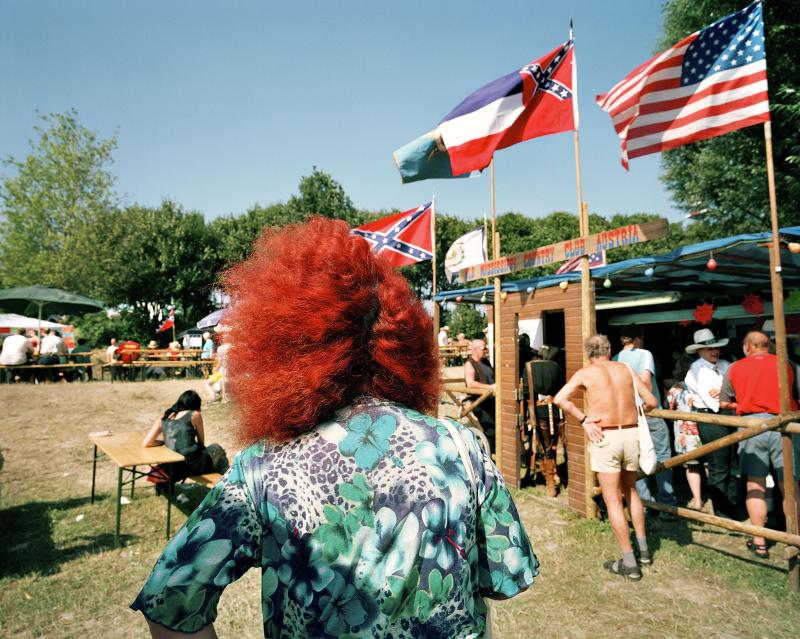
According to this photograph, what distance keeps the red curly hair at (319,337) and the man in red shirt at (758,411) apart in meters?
4.53

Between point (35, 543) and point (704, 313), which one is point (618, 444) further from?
point (704, 313)

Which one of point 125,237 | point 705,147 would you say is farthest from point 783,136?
point 125,237

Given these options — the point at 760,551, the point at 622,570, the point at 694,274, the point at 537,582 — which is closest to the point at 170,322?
the point at 694,274

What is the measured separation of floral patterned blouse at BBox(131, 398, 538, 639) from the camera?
112cm

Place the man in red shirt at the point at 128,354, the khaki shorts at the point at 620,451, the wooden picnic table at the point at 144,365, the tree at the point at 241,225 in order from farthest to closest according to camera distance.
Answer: the tree at the point at 241,225, the man in red shirt at the point at 128,354, the wooden picnic table at the point at 144,365, the khaki shorts at the point at 620,451

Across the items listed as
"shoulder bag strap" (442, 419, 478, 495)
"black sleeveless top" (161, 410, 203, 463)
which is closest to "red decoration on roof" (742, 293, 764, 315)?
"black sleeveless top" (161, 410, 203, 463)

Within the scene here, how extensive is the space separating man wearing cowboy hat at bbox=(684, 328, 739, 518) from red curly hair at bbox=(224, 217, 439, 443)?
17.6 feet

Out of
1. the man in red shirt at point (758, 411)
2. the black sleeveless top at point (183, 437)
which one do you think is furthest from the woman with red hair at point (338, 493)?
the black sleeveless top at point (183, 437)

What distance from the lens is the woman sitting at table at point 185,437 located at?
5594 mm

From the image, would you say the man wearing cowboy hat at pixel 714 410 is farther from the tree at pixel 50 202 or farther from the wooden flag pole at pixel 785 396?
the tree at pixel 50 202

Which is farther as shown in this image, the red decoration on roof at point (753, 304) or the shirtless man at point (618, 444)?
the red decoration on roof at point (753, 304)

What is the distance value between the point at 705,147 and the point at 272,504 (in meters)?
17.4

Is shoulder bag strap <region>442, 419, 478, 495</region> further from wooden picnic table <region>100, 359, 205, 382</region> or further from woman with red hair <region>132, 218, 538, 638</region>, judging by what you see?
wooden picnic table <region>100, 359, 205, 382</region>

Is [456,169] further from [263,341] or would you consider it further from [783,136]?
[783,136]
